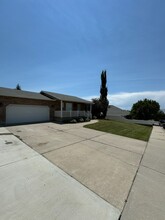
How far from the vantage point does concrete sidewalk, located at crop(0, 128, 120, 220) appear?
7.38 ft

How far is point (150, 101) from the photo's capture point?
4144cm

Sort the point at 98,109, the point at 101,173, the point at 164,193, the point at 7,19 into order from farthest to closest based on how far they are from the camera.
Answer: the point at 98,109 < the point at 7,19 < the point at 101,173 < the point at 164,193

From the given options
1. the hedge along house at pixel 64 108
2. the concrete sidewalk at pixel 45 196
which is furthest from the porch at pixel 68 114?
the concrete sidewalk at pixel 45 196

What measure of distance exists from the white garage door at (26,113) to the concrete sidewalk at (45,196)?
411 inches

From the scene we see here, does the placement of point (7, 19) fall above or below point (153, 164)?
above

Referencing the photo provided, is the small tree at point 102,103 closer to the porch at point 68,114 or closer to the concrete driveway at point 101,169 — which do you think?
the porch at point 68,114

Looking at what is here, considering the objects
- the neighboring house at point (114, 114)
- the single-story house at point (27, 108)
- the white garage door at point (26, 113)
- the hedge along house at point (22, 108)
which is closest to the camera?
the hedge along house at point (22, 108)

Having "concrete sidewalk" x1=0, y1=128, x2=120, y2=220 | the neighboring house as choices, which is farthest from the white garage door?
the neighboring house

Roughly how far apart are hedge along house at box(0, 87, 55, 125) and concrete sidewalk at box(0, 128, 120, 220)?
33.8ft

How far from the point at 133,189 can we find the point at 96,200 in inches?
44.2

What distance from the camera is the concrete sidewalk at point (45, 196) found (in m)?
2.25

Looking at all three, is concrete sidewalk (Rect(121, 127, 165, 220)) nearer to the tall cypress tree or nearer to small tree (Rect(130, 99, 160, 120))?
the tall cypress tree

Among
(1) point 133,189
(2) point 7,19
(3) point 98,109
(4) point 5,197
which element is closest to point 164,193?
(1) point 133,189

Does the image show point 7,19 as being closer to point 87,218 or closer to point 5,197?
point 5,197
